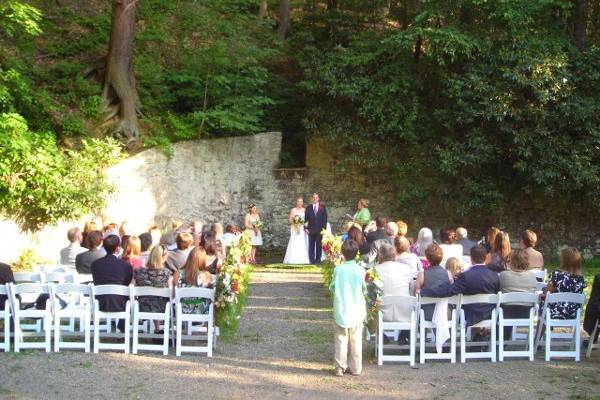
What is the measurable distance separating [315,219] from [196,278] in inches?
322

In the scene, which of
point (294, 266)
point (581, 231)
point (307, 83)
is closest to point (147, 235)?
point (294, 266)

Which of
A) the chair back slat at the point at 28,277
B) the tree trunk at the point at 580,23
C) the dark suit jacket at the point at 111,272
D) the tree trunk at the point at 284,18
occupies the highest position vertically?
the tree trunk at the point at 284,18

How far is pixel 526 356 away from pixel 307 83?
37.6ft

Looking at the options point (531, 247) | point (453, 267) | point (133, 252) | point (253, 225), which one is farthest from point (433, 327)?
point (253, 225)

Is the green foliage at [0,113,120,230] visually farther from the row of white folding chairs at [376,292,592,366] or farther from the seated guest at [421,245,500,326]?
the seated guest at [421,245,500,326]

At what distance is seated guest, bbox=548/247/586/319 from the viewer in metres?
8.20

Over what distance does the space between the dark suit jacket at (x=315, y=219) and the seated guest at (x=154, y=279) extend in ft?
27.4

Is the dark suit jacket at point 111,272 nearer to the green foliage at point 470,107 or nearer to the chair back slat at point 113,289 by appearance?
the chair back slat at point 113,289

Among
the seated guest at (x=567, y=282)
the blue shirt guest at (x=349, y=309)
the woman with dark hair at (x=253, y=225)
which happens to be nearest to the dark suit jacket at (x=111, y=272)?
the blue shirt guest at (x=349, y=309)

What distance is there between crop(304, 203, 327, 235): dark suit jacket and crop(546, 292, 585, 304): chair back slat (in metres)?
8.75

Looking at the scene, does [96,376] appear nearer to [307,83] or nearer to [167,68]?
[307,83]

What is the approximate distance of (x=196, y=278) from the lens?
8406 mm

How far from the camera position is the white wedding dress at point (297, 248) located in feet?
53.8

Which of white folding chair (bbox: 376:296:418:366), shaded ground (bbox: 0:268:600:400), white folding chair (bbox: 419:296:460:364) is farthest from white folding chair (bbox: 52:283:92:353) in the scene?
white folding chair (bbox: 419:296:460:364)
